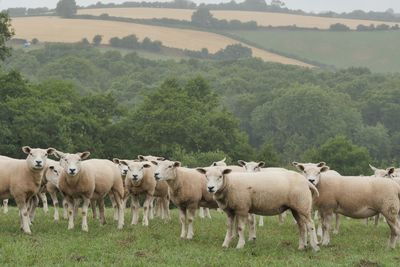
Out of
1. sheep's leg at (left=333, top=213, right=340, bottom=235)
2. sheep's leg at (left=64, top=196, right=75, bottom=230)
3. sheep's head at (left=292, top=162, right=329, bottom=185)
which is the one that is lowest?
sheep's leg at (left=333, top=213, right=340, bottom=235)

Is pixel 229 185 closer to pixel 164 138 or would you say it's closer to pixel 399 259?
pixel 399 259

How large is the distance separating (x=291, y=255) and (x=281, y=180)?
208cm

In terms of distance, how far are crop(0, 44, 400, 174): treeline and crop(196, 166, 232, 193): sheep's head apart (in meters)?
35.5

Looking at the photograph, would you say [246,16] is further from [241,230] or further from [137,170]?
[241,230]

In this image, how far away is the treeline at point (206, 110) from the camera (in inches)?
2466

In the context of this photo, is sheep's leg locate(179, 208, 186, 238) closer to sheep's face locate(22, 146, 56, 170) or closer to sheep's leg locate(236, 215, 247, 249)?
sheep's leg locate(236, 215, 247, 249)

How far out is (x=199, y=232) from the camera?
2106 cm

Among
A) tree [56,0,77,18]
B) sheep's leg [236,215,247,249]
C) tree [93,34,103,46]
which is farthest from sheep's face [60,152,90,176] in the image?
tree [56,0,77,18]

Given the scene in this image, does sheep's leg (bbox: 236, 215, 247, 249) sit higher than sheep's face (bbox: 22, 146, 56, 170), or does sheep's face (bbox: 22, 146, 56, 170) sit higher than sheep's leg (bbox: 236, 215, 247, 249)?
sheep's face (bbox: 22, 146, 56, 170)

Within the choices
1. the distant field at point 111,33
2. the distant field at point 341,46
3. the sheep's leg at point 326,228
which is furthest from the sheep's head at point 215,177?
the distant field at point 341,46

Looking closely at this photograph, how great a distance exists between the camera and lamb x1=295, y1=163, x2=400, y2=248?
1872 centimetres

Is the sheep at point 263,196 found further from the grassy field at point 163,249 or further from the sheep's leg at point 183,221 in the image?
the sheep's leg at point 183,221

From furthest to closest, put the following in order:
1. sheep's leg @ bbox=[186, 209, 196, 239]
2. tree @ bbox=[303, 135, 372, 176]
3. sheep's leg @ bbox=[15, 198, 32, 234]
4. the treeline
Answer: tree @ bbox=[303, 135, 372, 176] < the treeline < sheep's leg @ bbox=[186, 209, 196, 239] < sheep's leg @ bbox=[15, 198, 32, 234]

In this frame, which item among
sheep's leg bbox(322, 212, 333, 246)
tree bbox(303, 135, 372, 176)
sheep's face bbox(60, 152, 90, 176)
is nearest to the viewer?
sheep's leg bbox(322, 212, 333, 246)
